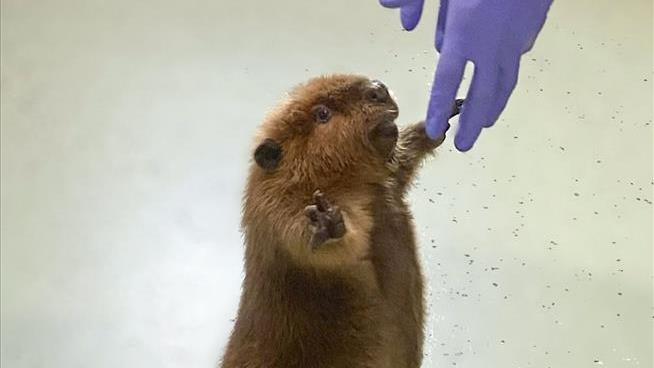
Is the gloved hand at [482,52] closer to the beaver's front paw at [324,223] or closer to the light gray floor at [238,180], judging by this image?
the beaver's front paw at [324,223]

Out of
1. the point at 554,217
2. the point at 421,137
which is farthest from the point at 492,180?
the point at 421,137

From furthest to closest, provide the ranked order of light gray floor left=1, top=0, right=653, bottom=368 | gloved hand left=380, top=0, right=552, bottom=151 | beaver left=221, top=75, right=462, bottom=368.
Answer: light gray floor left=1, top=0, right=653, bottom=368 → beaver left=221, top=75, right=462, bottom=368 → gloved hand left=380, top=0, right=552, bottom=151

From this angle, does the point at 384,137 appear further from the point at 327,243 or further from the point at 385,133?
the point at 327,243

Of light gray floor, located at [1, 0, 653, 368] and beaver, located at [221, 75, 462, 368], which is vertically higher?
beaver, located at [221, 75, 462, 368]

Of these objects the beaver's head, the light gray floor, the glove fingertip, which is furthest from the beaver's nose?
the light gray floor

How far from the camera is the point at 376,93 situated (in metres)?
1.54

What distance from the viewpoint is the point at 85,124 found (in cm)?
242

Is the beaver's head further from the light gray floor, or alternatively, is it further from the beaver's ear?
the light gray floor

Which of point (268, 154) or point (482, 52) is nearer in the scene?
point (482, 52)

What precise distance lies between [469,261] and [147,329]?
1.94ft

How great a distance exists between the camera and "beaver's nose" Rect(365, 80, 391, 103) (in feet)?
5.04

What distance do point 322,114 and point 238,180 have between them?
81 cm

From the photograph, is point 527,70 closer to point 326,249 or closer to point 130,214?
point 130,214

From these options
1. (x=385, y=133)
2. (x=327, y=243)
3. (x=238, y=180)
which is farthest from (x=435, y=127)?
(x=238, y=180)
